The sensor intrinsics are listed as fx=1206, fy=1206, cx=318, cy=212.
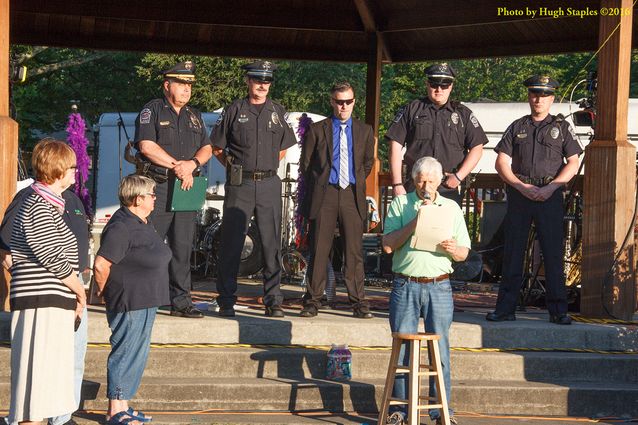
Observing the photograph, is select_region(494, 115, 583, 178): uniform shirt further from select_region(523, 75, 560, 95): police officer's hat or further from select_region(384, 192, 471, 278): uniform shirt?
select_region(384, 192, 471, 278): uniform shirt

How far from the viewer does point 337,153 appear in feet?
32.9

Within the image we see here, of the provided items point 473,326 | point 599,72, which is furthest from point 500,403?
point 599,72

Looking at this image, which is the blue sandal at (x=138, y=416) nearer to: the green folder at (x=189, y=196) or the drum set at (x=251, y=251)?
the green folder at (x=189, y=196)

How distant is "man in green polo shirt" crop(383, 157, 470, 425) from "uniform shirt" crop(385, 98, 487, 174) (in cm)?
193

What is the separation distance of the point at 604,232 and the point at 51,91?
2344cm

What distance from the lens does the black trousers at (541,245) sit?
9.85 metres

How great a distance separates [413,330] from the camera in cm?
812

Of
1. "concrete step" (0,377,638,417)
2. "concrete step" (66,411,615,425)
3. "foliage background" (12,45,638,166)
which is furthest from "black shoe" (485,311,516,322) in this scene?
"foliage background" (12,45,638,166)

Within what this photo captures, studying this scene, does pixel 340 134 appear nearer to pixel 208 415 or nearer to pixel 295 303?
pixel 295 303

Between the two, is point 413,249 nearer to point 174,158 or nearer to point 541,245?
point 541,245

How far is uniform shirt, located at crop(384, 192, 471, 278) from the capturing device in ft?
26.3

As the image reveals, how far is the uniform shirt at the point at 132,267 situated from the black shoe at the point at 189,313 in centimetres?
161

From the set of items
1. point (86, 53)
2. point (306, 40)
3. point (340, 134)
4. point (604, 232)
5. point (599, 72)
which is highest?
point (86, 53)

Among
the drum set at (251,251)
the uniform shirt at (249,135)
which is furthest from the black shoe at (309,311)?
the drum set at (251,251)
